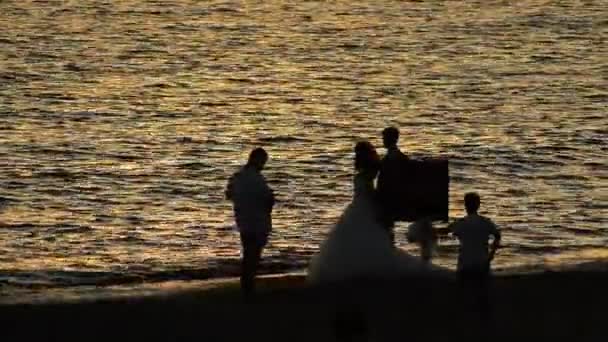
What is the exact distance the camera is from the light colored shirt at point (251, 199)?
1969cm

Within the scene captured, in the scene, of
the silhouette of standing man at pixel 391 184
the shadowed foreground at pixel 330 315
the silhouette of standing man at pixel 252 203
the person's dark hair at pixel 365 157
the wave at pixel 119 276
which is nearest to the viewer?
the shadowed foreground at pixel 330 315

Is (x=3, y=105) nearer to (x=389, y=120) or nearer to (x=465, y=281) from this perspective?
(x=389, y=120)

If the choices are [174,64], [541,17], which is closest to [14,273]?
[174,64]

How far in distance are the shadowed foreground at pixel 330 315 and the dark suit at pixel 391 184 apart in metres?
0.82

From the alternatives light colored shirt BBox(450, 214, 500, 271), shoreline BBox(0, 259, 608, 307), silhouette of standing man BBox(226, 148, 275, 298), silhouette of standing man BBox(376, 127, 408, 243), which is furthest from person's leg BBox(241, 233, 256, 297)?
light colored shirt BBox(450, 214, 500, 271)

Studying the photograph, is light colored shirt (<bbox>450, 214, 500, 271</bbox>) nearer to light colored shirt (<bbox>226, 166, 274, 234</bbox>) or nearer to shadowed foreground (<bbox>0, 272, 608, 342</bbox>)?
shadowed foreground (<bbox>0, 272, 608, 342</bbox>)

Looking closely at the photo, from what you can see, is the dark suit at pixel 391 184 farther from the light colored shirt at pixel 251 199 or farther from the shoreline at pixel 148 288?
the shoreline at pixel 148 288

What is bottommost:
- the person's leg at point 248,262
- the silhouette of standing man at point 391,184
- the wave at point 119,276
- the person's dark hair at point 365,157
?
the wave at point 119,276

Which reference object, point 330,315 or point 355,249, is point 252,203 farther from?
point 355,249

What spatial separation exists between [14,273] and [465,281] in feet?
30.5

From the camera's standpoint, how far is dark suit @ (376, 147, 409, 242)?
1912 centimetres

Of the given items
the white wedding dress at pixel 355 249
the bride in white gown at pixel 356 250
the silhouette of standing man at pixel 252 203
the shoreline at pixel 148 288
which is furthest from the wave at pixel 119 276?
the white wedding dress at pixel 355 249

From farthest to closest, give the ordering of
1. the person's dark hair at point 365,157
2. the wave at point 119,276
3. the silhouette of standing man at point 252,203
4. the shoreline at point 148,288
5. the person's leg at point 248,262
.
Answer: the wave at point 119,276 < the shoreline at point 148,288 < the person's leg at point 248,262 < the silhouette of standing man at point 252,203 < the person's dark hair at point 365,157

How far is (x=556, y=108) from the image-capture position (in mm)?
47875
